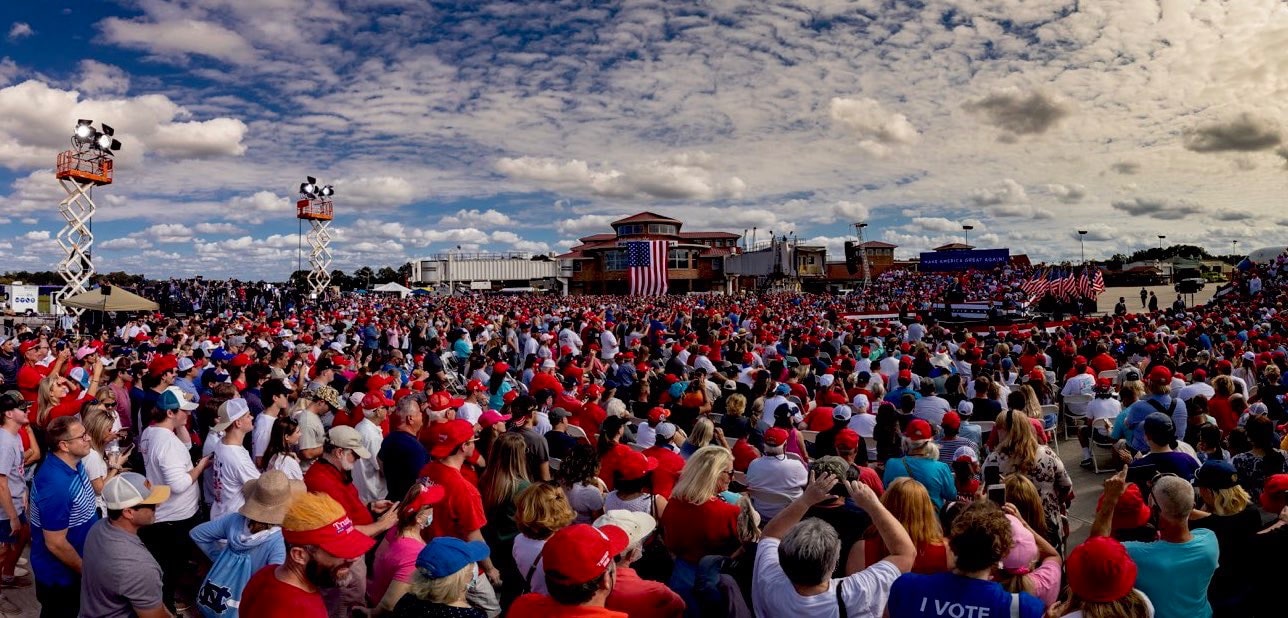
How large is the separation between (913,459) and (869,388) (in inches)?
172

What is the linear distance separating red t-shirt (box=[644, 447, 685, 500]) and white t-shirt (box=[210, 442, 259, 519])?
8.92 feet

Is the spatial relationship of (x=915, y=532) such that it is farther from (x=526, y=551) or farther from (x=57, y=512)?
(x=57, y=512)

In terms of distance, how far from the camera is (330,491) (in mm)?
4137

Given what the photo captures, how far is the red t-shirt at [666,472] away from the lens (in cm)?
443

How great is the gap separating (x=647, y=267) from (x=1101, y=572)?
30.4 meters

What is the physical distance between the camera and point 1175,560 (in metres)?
3.10

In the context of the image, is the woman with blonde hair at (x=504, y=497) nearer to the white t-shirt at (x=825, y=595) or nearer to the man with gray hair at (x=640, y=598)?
the man with gray hair at (x=640, y=598)

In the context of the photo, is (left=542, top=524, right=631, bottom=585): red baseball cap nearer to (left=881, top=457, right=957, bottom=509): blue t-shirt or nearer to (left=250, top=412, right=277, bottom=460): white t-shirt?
(left=881, top=457, right=957, bottom=509): blue t-shirt

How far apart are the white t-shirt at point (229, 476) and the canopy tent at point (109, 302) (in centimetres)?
1864

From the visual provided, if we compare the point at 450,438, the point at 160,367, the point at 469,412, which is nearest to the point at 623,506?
the point at 450,438

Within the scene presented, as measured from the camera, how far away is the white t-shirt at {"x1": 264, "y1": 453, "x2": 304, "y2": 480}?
4.38 meters

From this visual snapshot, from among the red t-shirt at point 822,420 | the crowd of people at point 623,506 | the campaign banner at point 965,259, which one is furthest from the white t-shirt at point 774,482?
the campaign banner at point 965,259

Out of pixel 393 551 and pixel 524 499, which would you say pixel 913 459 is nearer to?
pixel 524 499

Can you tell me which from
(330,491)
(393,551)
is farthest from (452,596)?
(330,491)
